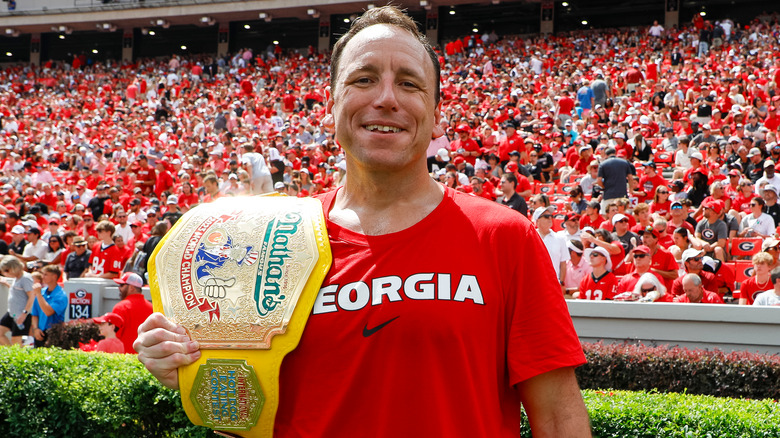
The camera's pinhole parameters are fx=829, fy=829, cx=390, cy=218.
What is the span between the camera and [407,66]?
1789mm

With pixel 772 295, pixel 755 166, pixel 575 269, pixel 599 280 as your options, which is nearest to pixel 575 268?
pixel 575 269

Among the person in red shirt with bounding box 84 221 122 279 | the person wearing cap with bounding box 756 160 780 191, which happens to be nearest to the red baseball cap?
the person in red shirt with bounding box 84 221 122 279

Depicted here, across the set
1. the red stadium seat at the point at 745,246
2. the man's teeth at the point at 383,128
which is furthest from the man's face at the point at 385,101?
the red stadium seat at the point at 745,246

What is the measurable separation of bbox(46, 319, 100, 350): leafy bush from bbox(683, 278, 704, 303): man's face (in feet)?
20.3

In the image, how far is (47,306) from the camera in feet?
32.1

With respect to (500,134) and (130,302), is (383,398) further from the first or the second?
(500,134)

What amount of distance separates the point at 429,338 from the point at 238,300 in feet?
1.27

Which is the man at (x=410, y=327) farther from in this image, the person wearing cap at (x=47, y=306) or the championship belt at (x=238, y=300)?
the person wearing cap at (x=47, y=306)

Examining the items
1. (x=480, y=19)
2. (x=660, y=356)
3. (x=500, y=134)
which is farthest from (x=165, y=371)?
(x=480, y=19)

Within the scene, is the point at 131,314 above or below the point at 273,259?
below

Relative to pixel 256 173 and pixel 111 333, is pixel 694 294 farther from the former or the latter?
pixel 256 173

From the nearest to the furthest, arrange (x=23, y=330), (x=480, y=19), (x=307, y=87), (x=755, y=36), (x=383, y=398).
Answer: (x=383, y=398) → (x=23, y=330) → (x=755, y=36) → (x=307, y=87) → (x=480, y=19)

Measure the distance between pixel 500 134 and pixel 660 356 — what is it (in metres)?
9.55

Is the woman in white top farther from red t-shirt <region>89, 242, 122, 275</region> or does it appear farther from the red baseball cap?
red t-shirt <region>89, 242, 122, 275</region>
